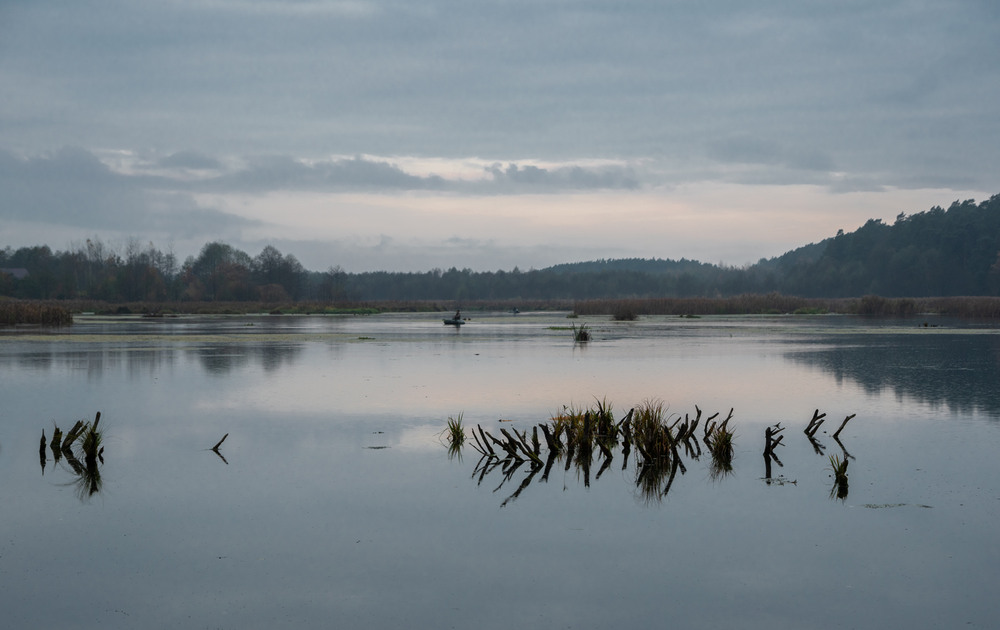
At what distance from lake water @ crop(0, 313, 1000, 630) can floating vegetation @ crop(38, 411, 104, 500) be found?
11 cm

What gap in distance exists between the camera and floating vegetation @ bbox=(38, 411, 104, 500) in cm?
961

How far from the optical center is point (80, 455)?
11.1 metres

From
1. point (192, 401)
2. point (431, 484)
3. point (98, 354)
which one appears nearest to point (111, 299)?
point (98, 354)

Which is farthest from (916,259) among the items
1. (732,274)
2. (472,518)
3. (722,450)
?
(472,518)

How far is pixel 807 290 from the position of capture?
426 feet

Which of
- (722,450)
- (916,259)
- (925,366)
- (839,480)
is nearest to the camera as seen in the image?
(839,480)

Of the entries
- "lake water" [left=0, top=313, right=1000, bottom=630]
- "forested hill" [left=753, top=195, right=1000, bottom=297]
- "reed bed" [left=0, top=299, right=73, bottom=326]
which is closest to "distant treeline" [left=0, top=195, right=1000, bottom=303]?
"forested hill" [left=753, top=195, right=1000, bottom=297]

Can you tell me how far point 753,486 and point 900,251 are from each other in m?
119

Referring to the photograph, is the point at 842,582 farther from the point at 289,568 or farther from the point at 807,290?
the point at 807,290

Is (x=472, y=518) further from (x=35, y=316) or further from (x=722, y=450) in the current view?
(x=35, y=316)

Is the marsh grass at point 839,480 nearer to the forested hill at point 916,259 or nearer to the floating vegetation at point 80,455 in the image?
the floating vegetation at point 80,455

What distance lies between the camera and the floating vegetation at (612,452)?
388 inches

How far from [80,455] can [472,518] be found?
590cm

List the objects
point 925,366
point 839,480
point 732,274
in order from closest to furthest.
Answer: point 839,480, point 925,366, point 732,274
